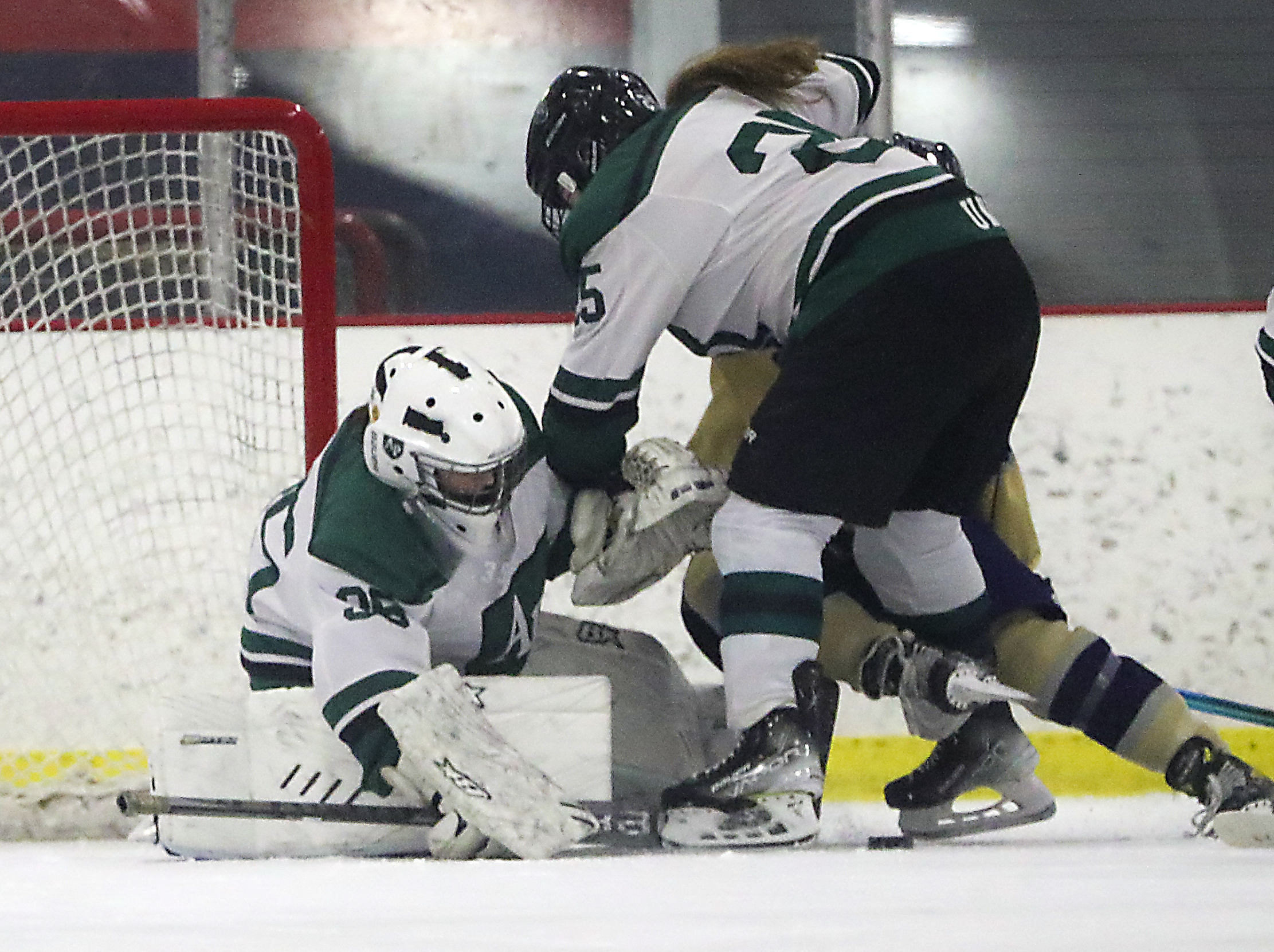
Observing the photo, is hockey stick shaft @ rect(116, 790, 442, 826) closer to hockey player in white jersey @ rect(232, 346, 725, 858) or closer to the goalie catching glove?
hockey player in white jersey @ rect(232, 346, 725, 858)

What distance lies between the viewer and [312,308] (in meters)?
2.34

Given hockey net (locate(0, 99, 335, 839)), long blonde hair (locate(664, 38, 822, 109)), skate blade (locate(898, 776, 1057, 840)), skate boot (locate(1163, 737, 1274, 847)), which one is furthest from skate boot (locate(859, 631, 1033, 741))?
hockey net (locate(0, 99, 335, 839))

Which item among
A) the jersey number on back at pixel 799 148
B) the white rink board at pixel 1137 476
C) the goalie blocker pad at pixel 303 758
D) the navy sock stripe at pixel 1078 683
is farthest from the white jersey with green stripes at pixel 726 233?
the white rink board at pixel 1137 476

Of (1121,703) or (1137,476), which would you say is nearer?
(1121,703)

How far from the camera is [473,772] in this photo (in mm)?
1820

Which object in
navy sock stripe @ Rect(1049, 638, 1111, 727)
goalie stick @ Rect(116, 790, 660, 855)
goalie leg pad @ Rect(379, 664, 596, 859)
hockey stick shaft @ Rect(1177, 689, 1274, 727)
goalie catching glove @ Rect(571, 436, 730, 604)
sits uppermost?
goalie catching glove @ Rect(571, 436, 730, 604)

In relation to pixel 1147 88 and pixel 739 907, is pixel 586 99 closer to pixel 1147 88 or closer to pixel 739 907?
pixel 739 907

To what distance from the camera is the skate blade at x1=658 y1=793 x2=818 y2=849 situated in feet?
5.76

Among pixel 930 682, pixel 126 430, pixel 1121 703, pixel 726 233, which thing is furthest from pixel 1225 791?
pixel 126 430

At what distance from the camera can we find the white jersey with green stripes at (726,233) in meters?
1.91

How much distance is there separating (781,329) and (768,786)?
0.54 meters

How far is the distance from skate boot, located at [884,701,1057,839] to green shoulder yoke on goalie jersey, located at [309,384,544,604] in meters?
0.69

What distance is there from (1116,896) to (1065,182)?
217 cm

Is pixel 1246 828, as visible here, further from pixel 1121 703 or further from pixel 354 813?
pixel 354 813
